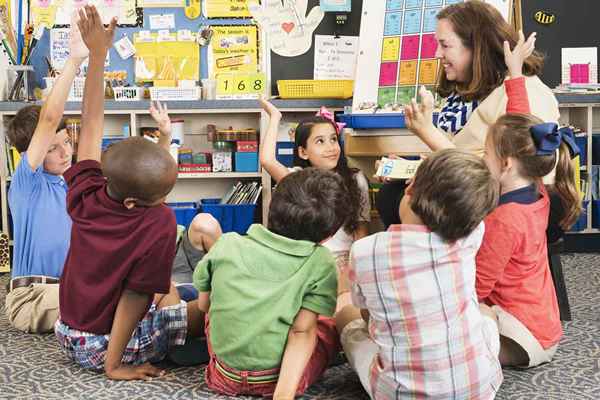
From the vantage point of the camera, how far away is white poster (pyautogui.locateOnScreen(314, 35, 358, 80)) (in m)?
4.42

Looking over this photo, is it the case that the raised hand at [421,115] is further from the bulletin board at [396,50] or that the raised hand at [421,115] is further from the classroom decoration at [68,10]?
the classroom decoration at [68,10]

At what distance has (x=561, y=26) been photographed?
4312mm

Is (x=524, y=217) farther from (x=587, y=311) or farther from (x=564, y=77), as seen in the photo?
(x=564, y=77)

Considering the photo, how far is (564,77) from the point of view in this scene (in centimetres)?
433

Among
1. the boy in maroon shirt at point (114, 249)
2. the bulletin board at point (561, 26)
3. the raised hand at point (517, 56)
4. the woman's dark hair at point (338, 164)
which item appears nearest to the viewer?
the boy in maroon shirt at point (114, 249)

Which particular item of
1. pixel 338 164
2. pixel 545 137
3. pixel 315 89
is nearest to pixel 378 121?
pixel 338 164

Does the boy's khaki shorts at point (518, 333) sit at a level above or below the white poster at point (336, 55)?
below

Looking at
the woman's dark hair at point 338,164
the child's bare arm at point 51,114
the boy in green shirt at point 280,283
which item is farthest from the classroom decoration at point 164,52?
the boy in green shirt at point 280,283

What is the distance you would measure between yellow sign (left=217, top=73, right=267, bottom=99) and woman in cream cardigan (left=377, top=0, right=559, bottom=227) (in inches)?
64.7

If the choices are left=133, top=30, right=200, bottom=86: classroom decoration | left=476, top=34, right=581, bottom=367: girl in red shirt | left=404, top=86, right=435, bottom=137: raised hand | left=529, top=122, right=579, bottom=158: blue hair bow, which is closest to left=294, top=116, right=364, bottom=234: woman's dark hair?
left=404, top=86, right=435, bottom=137: raised hand

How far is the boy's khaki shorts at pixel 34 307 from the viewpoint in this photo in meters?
2.55

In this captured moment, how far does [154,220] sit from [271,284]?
37 cm

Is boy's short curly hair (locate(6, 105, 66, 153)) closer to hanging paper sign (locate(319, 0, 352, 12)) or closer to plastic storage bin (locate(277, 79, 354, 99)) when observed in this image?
plastic storage bin (locate(277, 79, 354, 99))

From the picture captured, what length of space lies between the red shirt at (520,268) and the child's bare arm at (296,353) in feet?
1.65
